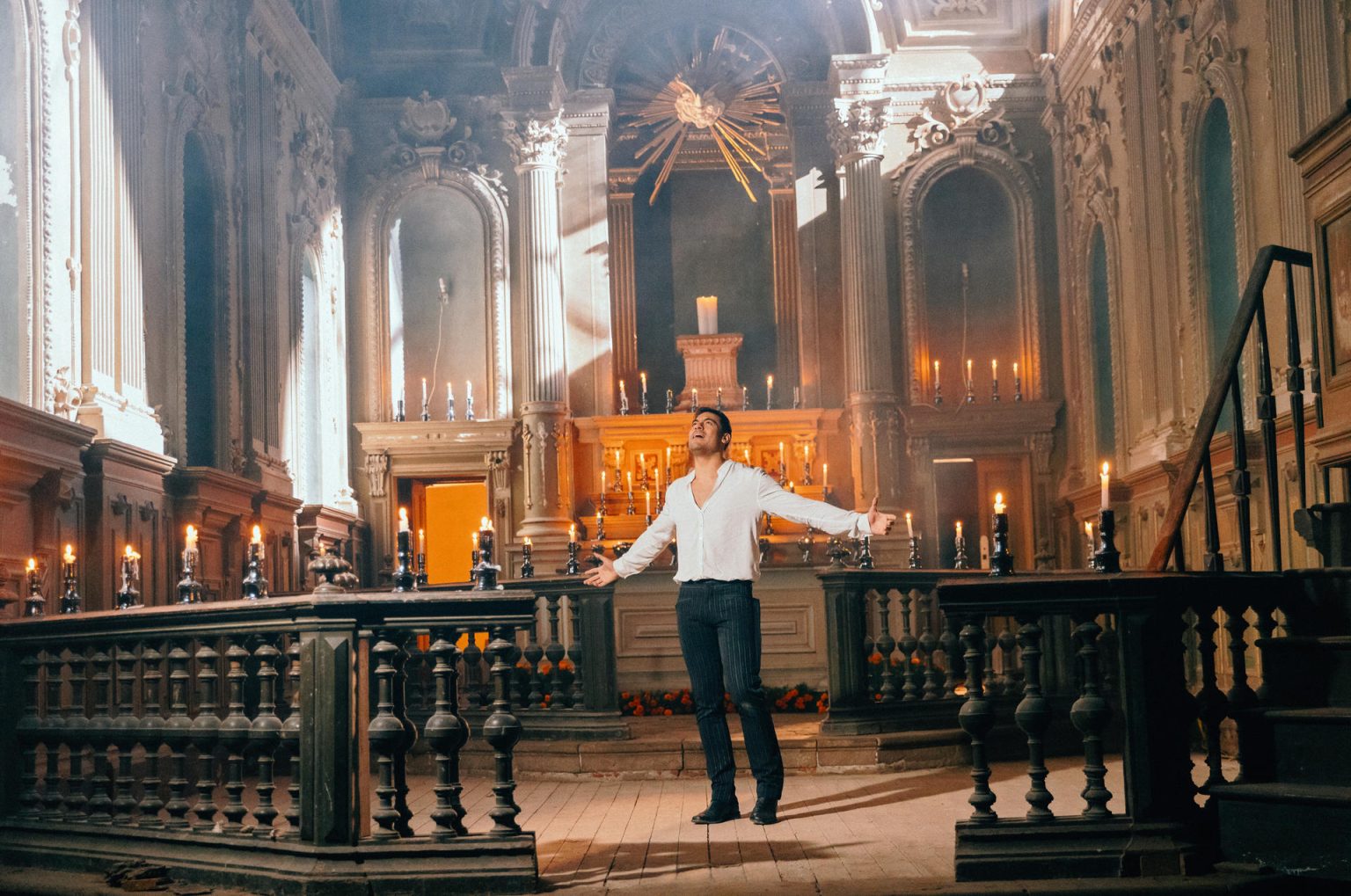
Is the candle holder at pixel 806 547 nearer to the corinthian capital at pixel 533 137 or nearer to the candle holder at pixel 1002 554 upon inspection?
the corinthian capital at pixel 533 137

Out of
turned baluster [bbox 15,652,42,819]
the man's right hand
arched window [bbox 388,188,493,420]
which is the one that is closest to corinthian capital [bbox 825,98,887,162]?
arched window [bbox 388,188,493,420]

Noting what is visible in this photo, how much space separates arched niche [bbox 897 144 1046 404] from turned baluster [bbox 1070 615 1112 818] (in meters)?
12.4

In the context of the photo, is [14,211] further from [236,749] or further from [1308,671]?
[1308,671]

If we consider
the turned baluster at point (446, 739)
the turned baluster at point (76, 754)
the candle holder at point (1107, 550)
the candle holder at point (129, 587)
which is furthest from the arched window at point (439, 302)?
the candle holder at point (1107, 550)

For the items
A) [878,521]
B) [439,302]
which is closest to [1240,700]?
[878,521]

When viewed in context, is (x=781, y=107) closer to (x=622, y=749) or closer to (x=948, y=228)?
(x=948, y=228)

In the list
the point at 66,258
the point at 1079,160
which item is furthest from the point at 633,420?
the point at 66,258

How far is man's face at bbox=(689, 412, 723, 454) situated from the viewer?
6613mm

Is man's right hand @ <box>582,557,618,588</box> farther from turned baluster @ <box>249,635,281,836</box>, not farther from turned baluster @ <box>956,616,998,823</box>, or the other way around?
turned baluster @ <box>956,616,998,823</box>

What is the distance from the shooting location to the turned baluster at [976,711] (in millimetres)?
5453

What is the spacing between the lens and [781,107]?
18.5 m

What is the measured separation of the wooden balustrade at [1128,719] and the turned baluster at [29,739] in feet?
13.6

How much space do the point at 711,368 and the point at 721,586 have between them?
1118 centimetres

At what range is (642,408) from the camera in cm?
1838
